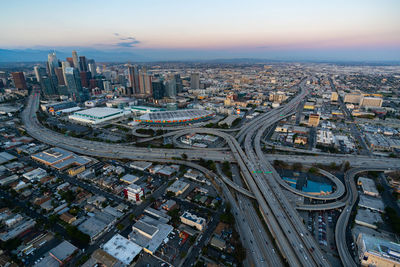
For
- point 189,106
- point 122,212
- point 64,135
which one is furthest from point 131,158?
point 189,106

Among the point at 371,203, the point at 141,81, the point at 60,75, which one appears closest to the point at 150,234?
the point at 371,203

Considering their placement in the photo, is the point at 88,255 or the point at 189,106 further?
the point at 189,106

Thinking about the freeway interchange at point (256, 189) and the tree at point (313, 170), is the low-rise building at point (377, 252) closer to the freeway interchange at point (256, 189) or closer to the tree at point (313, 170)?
the freeway interchange at point (256, 189)

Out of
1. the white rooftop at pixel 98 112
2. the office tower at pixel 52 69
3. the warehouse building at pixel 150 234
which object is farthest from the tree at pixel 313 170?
the office tower at pixel 52 69

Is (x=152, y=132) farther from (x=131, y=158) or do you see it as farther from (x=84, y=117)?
(x=84, y=117)

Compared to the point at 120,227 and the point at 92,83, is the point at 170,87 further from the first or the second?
the point at 120,227

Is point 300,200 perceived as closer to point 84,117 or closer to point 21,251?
point 21,251

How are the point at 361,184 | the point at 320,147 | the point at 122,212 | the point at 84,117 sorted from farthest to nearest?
1. the point at 84,117
2. the point at 320,147
3. the point at 361,184
4. the point at 122,212

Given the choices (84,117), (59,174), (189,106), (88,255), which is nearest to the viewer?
(88,255)
